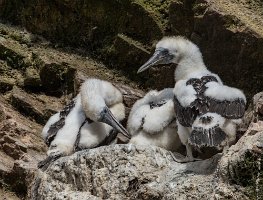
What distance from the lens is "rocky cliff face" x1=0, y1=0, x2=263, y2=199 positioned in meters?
6.93

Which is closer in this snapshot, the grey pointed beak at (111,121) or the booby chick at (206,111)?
the booby chick at (206,111)

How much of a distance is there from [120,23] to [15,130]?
1929mm

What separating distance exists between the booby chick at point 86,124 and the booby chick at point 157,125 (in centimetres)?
34

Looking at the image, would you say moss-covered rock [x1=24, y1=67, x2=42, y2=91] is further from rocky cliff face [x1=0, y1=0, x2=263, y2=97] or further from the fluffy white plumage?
the fluffy white plumage

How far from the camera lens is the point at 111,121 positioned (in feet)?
27.0

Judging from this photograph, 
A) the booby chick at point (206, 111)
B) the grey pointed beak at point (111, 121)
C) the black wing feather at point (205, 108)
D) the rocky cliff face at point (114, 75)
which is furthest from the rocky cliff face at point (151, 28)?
the black wing feather at point (205, 108)

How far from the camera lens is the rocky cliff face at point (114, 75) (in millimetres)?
6926

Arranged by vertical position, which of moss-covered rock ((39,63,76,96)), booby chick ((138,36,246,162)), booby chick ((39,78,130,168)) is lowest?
moss-covered rock ((39,63,76,96))

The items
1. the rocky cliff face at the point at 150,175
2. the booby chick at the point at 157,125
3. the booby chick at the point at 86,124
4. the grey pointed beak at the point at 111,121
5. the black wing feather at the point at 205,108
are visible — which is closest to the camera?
the rocky cliff face at the point at 150,175

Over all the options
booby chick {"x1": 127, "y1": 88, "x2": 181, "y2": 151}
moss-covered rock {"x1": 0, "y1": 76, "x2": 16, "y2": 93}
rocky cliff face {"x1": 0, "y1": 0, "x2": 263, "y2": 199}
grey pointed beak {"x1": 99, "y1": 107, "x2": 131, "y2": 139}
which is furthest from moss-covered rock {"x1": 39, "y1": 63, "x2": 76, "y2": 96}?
booby chick {"x1": 127, "y1": 88, "x2": 181, "y2": 151}

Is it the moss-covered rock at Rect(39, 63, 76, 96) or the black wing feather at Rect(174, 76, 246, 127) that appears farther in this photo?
the moss-covered rock at Rect(39, 63, 76, 96)

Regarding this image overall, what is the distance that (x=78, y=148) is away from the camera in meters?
8.05

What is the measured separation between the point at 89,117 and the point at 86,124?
0.08 metres

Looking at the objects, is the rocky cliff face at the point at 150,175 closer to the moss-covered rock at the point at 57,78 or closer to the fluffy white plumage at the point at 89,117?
the fluffy white plumage at the point at 89,117
